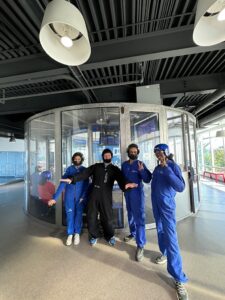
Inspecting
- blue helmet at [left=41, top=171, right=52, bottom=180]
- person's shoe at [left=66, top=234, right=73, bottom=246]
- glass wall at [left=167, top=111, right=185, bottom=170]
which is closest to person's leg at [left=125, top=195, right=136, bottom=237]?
person's shoe at [left=66, top=234, right=73, bottom=246]

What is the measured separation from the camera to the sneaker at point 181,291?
1606 mm

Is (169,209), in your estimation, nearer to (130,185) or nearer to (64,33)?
(130,185)

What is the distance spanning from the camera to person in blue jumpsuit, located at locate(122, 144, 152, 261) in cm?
238

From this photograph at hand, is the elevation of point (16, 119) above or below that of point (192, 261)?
above

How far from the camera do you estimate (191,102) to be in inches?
219

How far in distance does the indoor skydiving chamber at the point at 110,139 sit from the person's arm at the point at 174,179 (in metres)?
1.36

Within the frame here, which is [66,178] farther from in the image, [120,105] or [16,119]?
[16,119]

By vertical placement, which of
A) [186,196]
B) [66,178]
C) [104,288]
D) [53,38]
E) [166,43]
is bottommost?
[104,288]

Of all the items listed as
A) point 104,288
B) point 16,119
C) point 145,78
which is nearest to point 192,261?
point 104,288

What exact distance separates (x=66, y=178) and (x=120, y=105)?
1.69 m

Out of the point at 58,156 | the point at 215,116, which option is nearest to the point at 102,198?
the point at 58,156

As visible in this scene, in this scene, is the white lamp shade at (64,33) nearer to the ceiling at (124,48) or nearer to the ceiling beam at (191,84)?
the ceiling at (124,48)

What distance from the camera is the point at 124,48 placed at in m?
2.46

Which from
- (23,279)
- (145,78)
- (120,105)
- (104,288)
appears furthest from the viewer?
(145,78)
